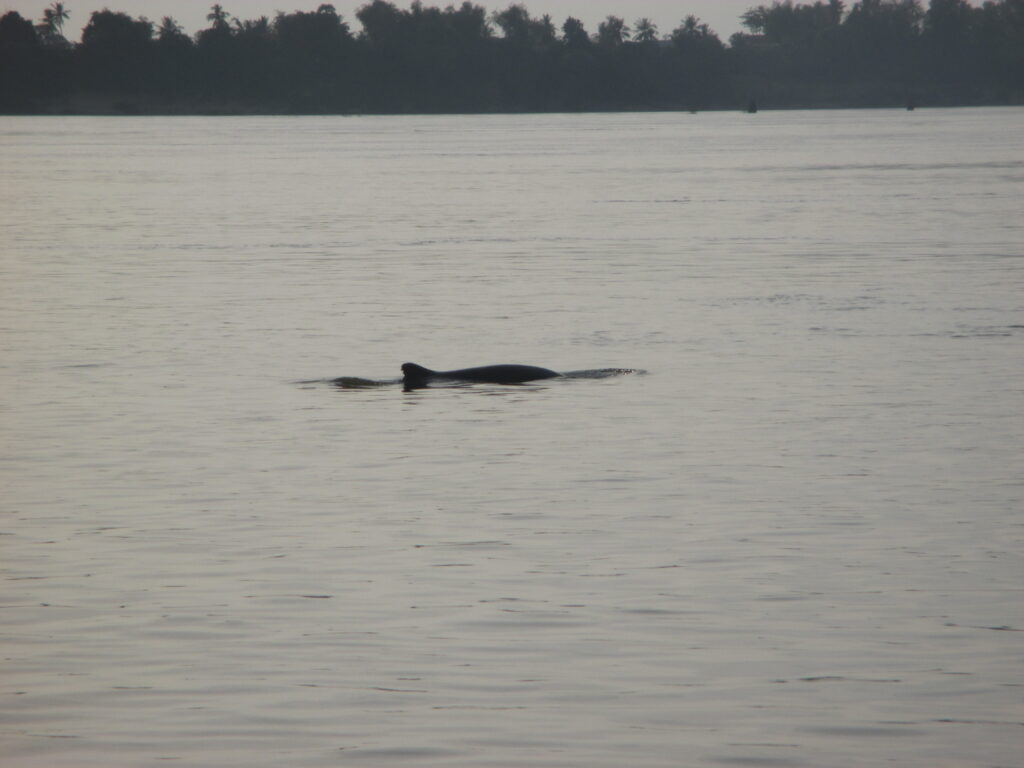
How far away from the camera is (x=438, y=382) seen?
25.4 m

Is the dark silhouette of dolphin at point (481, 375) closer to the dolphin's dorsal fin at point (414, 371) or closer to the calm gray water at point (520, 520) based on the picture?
the dolphin's dorsal fin at point (414, 371)

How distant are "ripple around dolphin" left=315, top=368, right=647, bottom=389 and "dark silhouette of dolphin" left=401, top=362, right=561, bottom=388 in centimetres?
13

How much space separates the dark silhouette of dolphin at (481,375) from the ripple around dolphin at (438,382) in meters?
0.13

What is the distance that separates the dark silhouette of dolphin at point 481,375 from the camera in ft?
82.5

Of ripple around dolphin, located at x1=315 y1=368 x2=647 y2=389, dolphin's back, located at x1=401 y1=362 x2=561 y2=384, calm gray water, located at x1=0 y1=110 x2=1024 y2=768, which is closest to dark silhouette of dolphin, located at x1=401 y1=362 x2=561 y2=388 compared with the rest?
dolphin's back, located at x1=401 y1=362 x2=561 y2=384

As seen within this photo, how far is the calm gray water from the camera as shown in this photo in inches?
436

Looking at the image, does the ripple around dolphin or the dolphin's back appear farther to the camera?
the ripple around dolphin

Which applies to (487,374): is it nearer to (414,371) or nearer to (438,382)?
(438,382)

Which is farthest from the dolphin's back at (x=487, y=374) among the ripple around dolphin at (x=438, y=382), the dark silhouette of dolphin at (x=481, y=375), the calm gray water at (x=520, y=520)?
the calm gray water at (x=520, y=520)

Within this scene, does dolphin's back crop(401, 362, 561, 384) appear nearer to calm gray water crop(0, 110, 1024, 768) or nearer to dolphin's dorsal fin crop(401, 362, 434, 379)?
dolphin's dorsal fin crop(401, 362, 434, 379)

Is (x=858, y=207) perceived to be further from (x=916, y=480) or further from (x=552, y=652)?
(x=552, y=652)

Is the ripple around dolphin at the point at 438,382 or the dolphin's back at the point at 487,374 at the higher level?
the dolphin's back at the point at 487,374

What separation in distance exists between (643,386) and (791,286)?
560 inches

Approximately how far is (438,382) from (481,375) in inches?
24.4
